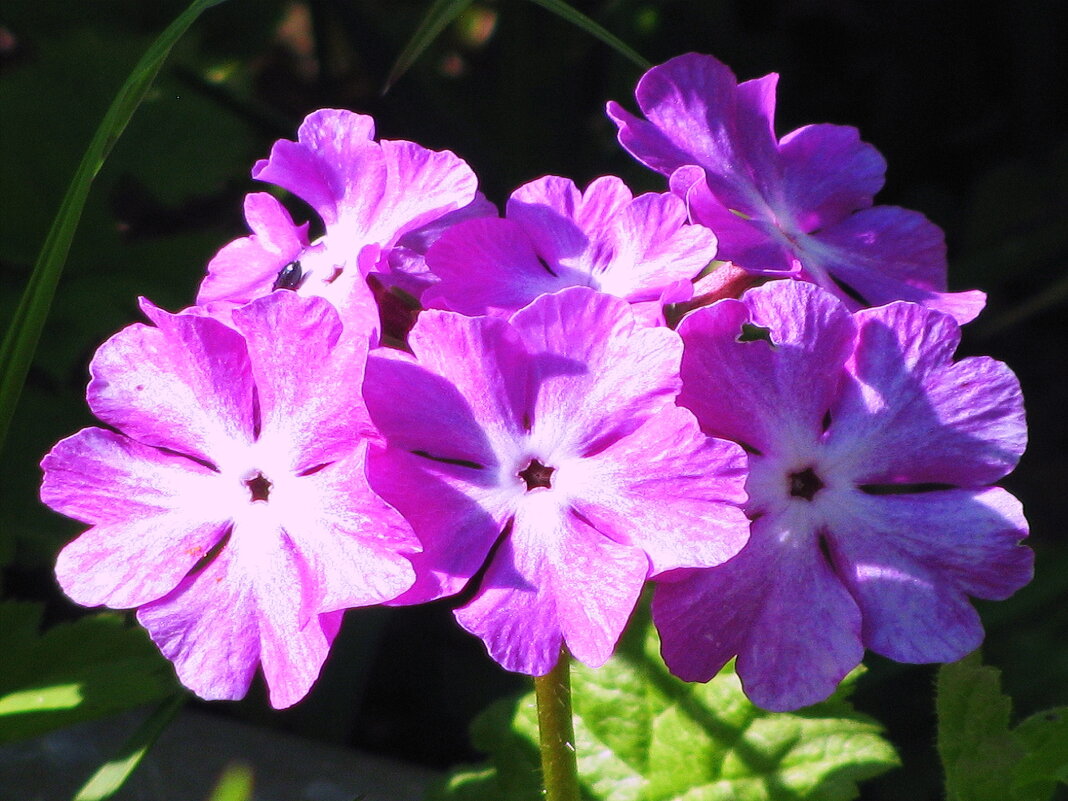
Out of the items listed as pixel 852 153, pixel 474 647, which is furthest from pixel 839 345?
pixel 474 647

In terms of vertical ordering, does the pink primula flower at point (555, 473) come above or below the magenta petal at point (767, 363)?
below

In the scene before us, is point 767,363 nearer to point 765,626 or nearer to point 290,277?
point 765,626

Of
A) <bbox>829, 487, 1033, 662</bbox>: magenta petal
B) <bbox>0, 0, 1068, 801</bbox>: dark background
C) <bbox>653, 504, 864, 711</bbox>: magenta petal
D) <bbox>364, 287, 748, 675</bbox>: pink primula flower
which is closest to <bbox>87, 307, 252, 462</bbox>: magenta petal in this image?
<bbox>364, 287, 748, 675</bbox>: pink primula flower

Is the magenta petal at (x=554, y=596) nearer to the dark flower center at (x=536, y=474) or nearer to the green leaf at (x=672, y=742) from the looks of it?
the dark flower center at (x=536, y=474)

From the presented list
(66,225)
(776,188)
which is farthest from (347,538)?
(776,188)

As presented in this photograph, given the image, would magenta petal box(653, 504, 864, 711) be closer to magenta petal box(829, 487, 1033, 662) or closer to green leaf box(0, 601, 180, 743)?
magenta petal box(829, 487, 1033, 662)

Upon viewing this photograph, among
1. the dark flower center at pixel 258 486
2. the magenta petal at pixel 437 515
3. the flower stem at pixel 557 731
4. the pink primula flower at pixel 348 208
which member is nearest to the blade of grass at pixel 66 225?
the pink primula flower at pixel 348 208
